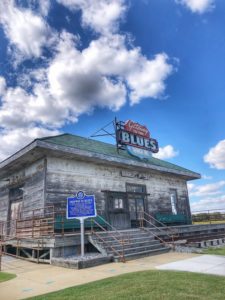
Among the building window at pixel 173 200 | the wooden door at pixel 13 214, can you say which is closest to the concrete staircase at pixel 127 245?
the wooden door at pixel 13 214

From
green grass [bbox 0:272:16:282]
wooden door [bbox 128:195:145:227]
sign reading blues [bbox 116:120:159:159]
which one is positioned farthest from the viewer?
sign reading blues [bbox 116:120:159:159]

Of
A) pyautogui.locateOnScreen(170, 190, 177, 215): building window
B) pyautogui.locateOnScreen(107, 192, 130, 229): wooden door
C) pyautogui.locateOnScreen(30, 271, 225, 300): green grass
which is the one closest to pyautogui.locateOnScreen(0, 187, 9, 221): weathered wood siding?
pyautogui.locateOnScreen(107, 192, 130, 229): wooden door

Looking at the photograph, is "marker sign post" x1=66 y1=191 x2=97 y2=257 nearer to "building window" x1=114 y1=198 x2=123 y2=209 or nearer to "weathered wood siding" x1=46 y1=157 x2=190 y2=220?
"weathered wood siding" x1=46 y1=157 x2=190 y2=220

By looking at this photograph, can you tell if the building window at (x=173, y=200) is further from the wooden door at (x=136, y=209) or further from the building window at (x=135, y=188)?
the wooden door at (x=136, y=209)

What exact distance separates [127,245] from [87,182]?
14.8 ft

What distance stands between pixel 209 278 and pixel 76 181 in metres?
9.25

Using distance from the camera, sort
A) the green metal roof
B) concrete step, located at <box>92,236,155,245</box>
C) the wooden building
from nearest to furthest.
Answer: concrete step, located at <box>92,236,155,245</box>, the wooden building, the green metal roof

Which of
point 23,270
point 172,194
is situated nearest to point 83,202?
point 23,270

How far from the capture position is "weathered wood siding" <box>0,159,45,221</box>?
539 inches

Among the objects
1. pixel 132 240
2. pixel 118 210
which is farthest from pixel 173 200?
pixel 132 240

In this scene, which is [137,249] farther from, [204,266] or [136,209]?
[136,209]

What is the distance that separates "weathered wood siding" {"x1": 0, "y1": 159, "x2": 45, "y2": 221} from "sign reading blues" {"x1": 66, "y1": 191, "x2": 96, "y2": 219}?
2724 millimetres

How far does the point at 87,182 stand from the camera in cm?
1493

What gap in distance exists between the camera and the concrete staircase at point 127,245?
422 inches
